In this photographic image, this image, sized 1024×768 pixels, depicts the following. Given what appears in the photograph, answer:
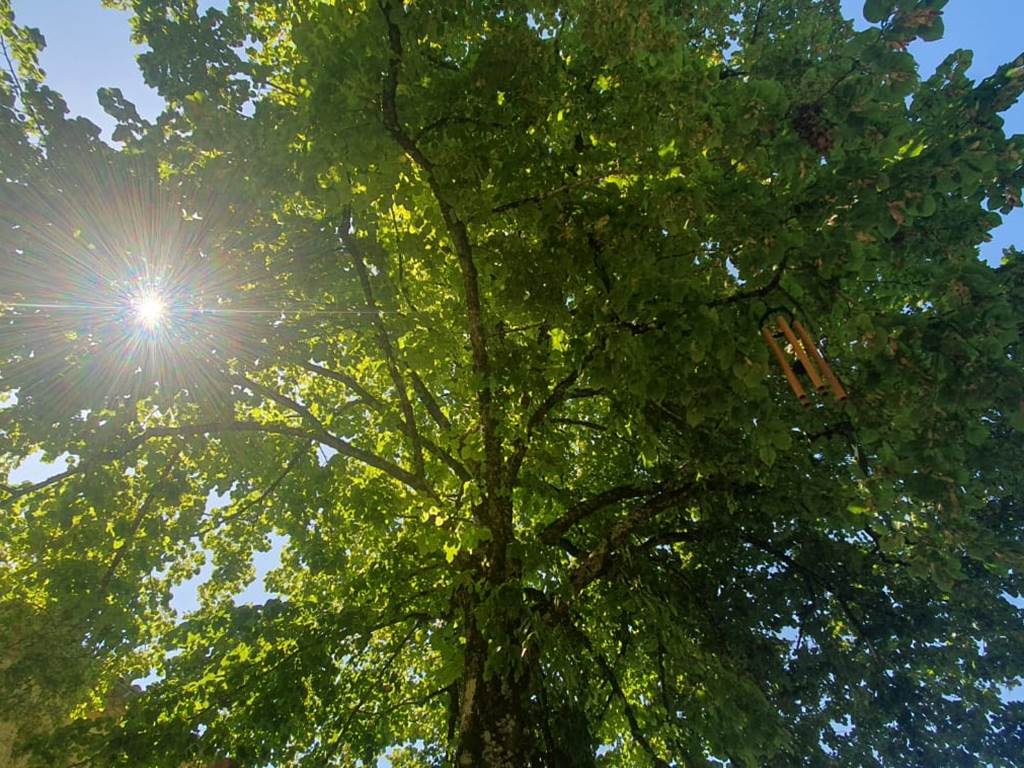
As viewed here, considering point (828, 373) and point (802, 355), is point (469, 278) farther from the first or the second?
point (828, 373)

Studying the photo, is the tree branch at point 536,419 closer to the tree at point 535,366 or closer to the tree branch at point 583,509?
the tree at point 535,366

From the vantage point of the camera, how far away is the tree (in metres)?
3.59

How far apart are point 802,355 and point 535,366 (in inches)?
146

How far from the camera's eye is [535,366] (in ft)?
21.9

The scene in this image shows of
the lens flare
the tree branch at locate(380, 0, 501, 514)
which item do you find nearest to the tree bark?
the tree branch at locate(380, 0, 501, 514)

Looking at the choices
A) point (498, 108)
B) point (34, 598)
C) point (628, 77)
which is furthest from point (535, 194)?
point (34, 598)

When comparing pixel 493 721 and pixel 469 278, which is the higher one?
pixel 469 278

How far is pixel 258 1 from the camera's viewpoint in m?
7.01

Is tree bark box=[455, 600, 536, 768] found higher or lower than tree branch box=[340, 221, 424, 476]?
lower

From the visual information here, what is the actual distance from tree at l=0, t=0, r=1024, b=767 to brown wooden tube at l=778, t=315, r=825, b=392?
1.04ft

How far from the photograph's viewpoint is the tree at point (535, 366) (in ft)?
11.8

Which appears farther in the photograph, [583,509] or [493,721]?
[583,509]

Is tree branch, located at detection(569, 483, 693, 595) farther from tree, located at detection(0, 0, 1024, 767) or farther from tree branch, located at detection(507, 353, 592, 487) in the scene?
tree branch, located at detection(507, 353, 592, 487)

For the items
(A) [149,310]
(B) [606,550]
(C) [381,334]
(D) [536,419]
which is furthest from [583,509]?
(A) [149,310]
